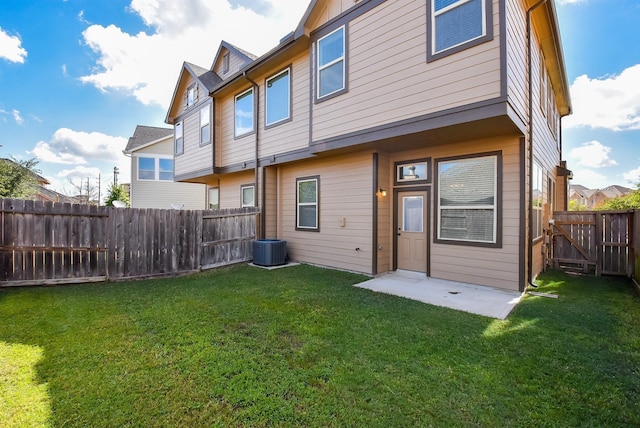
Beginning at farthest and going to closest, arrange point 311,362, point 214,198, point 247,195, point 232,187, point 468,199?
point 214,198 < point 232,187 < point 247,195 < point 468,199 < point 311,362

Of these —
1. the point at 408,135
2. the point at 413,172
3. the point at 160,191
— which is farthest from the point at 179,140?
the point at 408,135

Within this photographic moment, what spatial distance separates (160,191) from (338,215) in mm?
15840

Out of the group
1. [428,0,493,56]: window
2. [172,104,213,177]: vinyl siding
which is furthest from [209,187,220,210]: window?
[428,0,493,56]: window

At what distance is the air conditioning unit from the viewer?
313 inches

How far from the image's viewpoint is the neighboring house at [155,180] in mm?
18344

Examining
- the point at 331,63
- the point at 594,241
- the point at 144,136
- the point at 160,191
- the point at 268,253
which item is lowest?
the point at 268,253

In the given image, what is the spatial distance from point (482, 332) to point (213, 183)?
11955mm

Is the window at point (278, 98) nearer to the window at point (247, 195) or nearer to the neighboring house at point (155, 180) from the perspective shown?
the window at point (247, 195)

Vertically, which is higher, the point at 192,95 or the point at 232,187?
the point at 192,95

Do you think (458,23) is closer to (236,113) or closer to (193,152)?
(236,113)

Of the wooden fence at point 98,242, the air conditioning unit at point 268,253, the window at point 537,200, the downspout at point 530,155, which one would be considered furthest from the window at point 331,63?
the window at point 537,200

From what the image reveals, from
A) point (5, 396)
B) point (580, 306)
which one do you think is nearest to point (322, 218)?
point (580, 306)

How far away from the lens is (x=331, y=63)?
22.2 ft

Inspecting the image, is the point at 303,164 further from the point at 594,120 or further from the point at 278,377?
the point at 594,120
